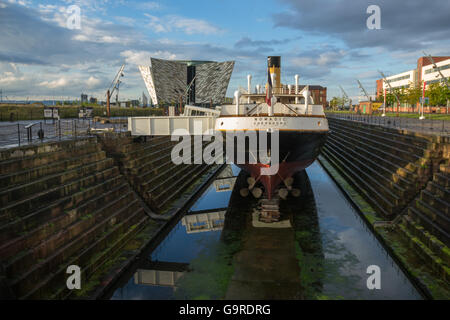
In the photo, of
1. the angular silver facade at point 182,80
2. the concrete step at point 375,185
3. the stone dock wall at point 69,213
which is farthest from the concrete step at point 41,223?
the angular silver facade at point 182,80

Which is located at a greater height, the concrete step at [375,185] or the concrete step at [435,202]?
the concrete step at [435,202]

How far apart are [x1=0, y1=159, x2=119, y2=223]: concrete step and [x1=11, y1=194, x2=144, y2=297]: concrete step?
1.59 m

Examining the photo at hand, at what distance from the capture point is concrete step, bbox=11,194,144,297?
925 cm

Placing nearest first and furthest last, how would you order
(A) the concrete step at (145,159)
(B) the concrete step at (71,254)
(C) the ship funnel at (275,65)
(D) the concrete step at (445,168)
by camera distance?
(B) the concrete step at (71,254)
(D) the concrete step at (445,168)
(A) the concrete step at (145,159)
(C) the ship funnel at (275,65)

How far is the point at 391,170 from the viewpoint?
21.7 meters

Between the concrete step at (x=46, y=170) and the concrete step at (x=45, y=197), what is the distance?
2.05ft

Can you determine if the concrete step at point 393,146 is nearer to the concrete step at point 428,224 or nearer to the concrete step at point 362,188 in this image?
the concrete step at point 362,188

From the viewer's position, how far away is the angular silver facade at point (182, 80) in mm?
133875

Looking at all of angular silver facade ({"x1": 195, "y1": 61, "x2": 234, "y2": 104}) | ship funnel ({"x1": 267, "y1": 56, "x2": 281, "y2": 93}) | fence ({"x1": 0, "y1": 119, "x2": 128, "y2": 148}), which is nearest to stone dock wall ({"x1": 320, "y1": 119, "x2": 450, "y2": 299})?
ship funnel ({"x1": 267, "y1": 56, "x2": 281, "y2": 93})

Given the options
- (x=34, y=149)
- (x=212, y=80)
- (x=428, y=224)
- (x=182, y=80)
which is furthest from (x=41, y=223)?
(x=212, y=80)
